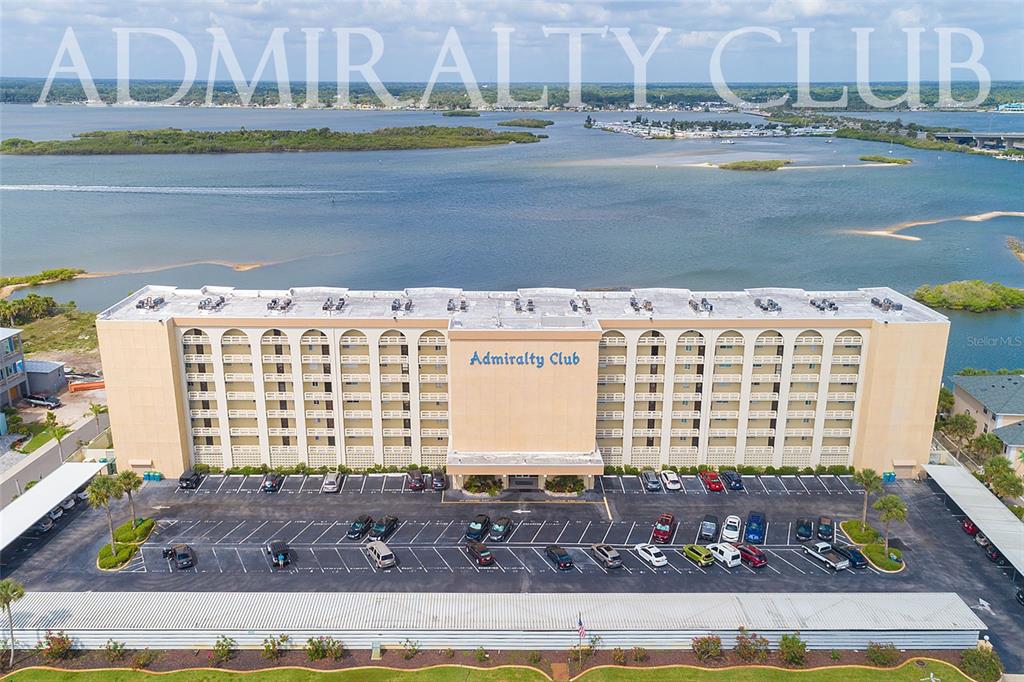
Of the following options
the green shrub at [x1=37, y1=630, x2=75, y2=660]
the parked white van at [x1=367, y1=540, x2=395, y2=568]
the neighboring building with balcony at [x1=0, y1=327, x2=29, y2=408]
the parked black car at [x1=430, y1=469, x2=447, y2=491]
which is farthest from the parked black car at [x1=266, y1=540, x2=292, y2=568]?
the neighboring building with balcony at [x1=0, y1=327, x2=29, y2=408]

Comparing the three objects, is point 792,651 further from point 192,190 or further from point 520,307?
point 192,190

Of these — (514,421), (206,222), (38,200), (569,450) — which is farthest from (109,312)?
(38,200)

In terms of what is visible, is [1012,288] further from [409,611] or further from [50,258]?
[50,258]

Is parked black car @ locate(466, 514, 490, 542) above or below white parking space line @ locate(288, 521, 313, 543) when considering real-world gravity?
above

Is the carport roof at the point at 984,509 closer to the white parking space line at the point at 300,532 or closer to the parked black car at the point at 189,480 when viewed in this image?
the white parking space line at the point at 300,532

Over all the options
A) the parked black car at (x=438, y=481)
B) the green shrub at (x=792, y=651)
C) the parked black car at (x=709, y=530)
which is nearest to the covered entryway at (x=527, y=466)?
the parked black car at (x=438, y=481)

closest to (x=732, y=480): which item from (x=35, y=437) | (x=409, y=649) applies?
(x=409, y=649)

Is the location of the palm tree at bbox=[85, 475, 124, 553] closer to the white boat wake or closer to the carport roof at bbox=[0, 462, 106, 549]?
the carport roof at bbox=[0, 462, 106, 549]
